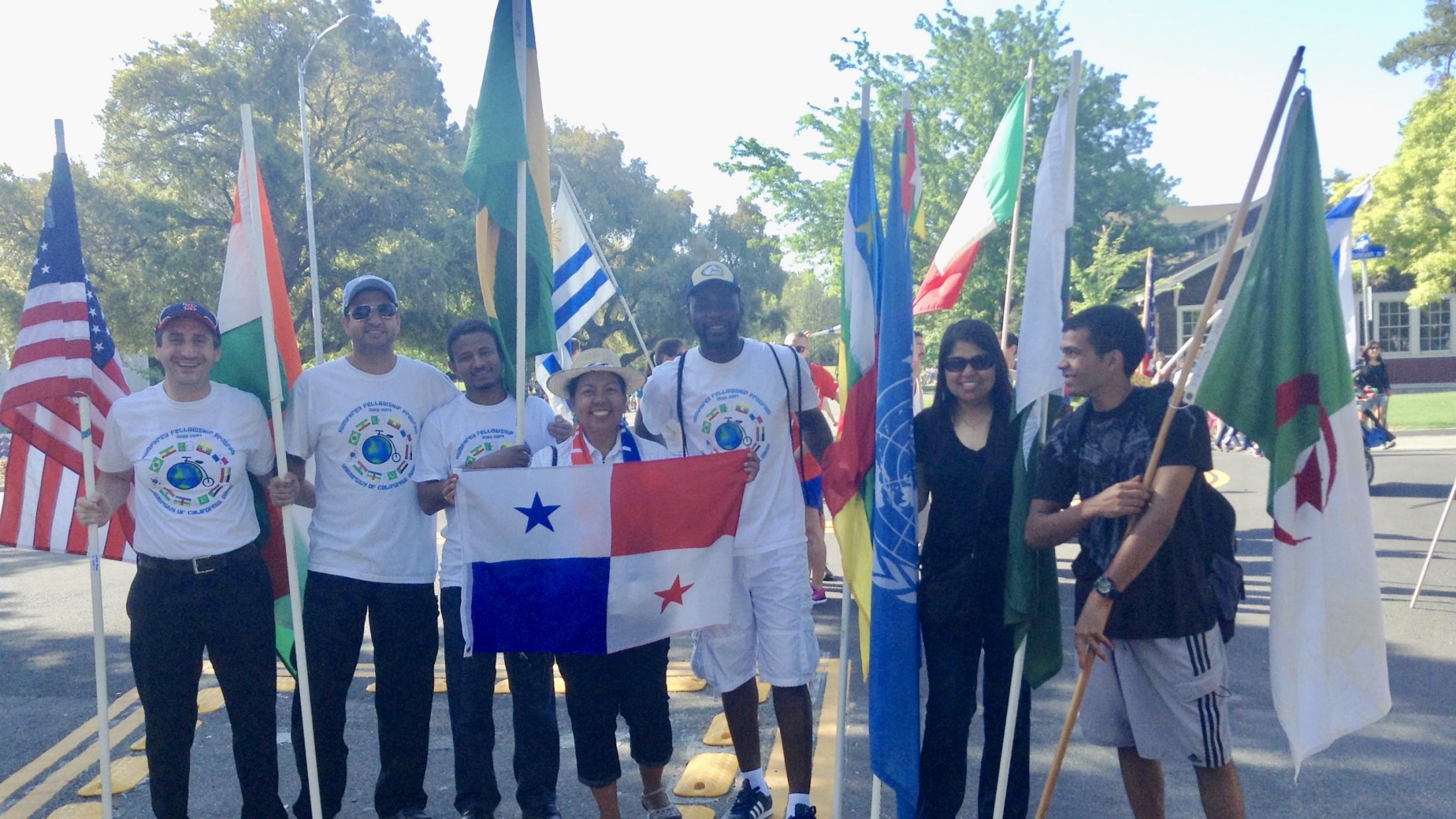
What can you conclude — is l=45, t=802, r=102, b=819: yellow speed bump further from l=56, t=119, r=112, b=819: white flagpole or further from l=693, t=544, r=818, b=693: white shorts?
l=693, t=544, r=818, b=693: white shorts

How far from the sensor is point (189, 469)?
3.73 m

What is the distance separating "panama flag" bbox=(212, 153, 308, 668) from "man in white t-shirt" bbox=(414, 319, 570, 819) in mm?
641

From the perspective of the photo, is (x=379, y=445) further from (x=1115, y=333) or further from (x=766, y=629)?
(x=1115, y=333)

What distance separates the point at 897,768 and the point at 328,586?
7.16 ft

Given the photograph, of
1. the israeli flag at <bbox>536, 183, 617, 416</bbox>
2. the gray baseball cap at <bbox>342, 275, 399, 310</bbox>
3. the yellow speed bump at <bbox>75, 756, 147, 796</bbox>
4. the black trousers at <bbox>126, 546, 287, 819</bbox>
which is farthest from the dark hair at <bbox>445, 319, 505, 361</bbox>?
the yellow speed bump at <bbox>75, 756, 147, 796</bbox>

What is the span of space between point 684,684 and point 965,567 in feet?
9.59

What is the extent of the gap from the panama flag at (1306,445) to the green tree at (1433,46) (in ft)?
134

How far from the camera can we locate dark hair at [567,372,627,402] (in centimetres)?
405

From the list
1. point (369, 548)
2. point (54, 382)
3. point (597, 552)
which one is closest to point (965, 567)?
point (597, 552)

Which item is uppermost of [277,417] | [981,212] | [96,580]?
[981,212]

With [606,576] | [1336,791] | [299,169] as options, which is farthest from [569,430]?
[299,169]

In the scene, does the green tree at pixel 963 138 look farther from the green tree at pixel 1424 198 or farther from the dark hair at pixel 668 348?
the dark hair at pixel 668 348

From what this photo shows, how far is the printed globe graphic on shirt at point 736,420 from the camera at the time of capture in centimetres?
407

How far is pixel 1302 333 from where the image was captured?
3.25m
